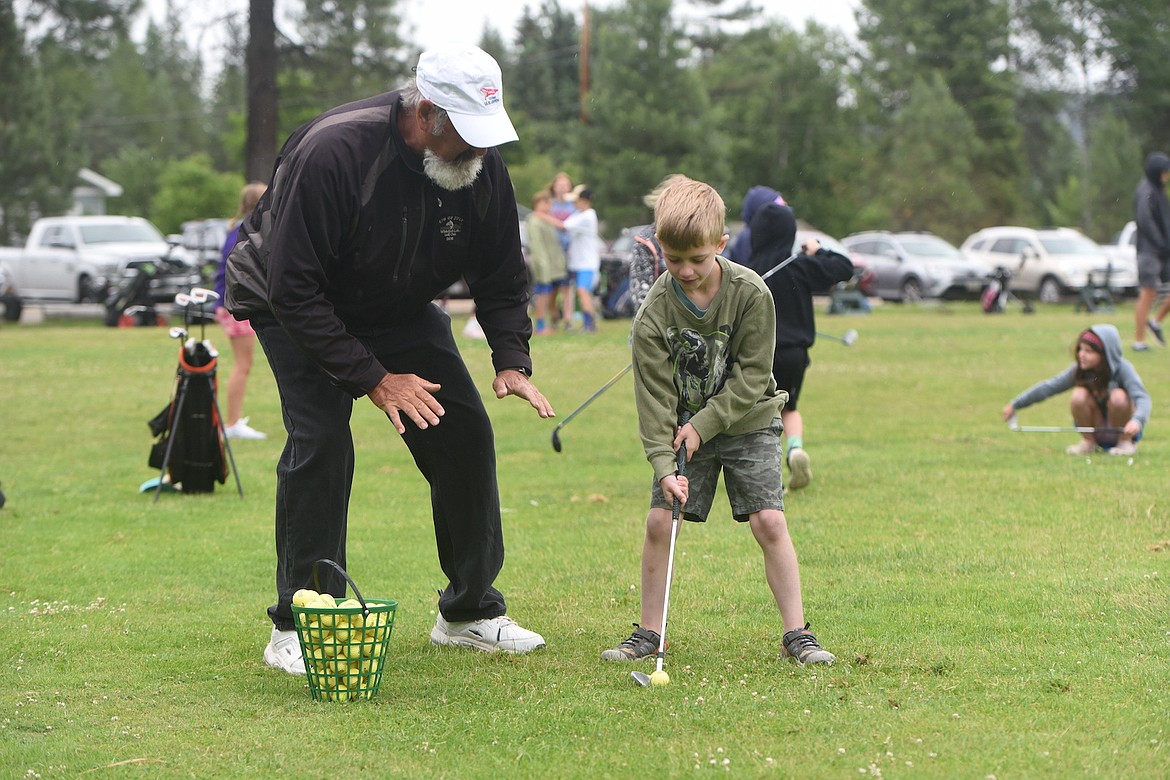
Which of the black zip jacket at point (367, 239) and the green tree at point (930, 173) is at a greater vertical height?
the green tree at point (930, 173)

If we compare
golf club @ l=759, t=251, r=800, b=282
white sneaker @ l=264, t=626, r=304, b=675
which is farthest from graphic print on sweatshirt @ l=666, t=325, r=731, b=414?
golf club @ l=759, t=251, r=800, b=282

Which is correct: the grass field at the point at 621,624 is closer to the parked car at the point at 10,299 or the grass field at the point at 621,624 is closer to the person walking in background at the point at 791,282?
the person walking in background at the point at 791,282

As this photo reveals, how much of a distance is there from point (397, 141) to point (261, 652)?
1.87 metres

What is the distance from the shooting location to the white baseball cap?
4.44 metres

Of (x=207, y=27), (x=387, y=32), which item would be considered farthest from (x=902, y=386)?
(x=387, y=32)

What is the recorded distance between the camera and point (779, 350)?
814 cm

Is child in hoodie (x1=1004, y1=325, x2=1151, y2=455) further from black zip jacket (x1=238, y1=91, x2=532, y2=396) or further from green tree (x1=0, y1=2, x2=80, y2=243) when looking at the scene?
green tree (x1=0, y1=2, x2=80, y2=243)

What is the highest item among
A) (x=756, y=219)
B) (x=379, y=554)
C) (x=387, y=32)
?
(x=387, y=32)

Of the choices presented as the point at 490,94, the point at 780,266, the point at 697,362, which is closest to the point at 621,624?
the point at 697,362

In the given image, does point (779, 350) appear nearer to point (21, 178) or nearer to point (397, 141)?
point (397, 141)

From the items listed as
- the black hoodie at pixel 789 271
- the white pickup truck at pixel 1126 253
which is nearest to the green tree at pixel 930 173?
the white pickup truck at pixel 1126 253

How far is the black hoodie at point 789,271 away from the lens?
8188 mm

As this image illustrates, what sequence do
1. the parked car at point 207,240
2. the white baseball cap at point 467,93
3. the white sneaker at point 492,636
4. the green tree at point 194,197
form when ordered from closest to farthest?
1. the white baseball cap at point 467,93
2. the white sneaker at point 492,636
3. the parked car at point 207,240
4. the green tree at point 194,197

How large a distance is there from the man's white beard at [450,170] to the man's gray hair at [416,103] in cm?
9
